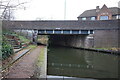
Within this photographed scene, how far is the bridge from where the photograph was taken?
21.0 meters

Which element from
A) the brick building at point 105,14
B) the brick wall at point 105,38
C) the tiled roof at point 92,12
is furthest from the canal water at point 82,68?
the tiled roof at point 92,12

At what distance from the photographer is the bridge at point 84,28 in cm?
2105

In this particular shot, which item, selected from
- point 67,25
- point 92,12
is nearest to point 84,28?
point 67,25

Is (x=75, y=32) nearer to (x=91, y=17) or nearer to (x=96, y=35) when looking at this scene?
(x=96, y=35)

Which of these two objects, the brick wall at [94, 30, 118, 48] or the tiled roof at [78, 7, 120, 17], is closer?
the brick wall at [94, 30, 118, 48]

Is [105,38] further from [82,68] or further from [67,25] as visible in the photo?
[82,68]

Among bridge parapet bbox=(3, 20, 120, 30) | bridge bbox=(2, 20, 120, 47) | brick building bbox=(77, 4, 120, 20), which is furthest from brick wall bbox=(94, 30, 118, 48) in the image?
brick building bbox=(77, 4, 120, 20)

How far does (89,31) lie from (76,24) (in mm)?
2487

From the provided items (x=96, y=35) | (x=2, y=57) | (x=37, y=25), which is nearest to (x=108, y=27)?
(x=96, y=35)

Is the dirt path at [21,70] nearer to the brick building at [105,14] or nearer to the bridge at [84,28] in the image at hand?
the bridge at [84,28]

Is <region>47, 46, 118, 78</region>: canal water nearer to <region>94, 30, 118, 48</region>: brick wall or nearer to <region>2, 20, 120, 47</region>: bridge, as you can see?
<region>94, 30, 118, 48</region>: brick wall

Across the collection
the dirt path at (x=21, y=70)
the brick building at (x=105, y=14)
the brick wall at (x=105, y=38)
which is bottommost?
the dirt path at (x=21, y=70)

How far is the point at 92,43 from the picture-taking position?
21.4m

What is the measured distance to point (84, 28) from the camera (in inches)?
850
